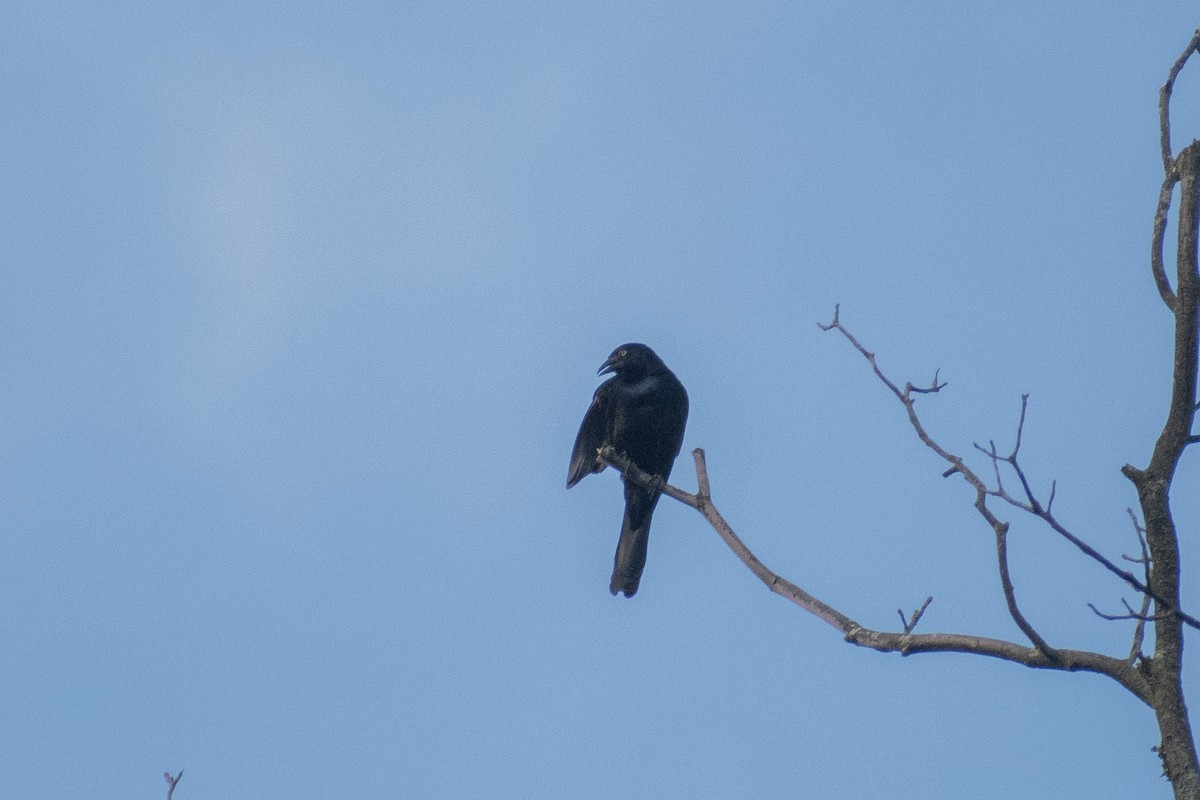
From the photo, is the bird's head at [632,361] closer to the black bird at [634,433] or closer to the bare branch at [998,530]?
the black bird at [634,433]

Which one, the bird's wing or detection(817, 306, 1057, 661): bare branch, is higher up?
the bird's wing

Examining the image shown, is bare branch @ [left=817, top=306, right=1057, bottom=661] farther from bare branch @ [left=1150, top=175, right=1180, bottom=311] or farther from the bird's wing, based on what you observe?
the bird's wing

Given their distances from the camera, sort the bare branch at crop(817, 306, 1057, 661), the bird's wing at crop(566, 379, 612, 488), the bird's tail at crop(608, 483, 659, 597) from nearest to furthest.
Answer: the bare branch at crop(817, 306, 1057, 661) → the bird's tail at crop(608, 483, 659, 597) → the bird's wing at crop(566, 379, 612, 488)

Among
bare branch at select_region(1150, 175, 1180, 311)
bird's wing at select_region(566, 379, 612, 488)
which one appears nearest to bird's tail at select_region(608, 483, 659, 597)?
bird's wing at select_region(566, 379, 612, 488)

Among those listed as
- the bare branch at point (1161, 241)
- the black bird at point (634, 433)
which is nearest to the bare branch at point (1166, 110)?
the bare branch at point (1161, 241)

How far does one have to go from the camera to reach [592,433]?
831 cm

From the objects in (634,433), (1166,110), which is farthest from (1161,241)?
(634,433)

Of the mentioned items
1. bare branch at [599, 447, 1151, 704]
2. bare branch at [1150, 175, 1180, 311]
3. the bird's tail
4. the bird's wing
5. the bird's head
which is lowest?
bare branch at [599, 447, 1151, 704]

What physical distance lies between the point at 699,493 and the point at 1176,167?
5.81 ft

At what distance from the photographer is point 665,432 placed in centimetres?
816

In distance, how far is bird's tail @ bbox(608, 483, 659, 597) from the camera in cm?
792

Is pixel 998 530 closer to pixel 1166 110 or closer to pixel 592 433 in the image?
pixel 1166 110

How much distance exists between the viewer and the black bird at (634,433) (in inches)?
314

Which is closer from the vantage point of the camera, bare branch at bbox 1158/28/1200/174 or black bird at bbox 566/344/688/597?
bare branch at bbox 1158/28/1200/174
